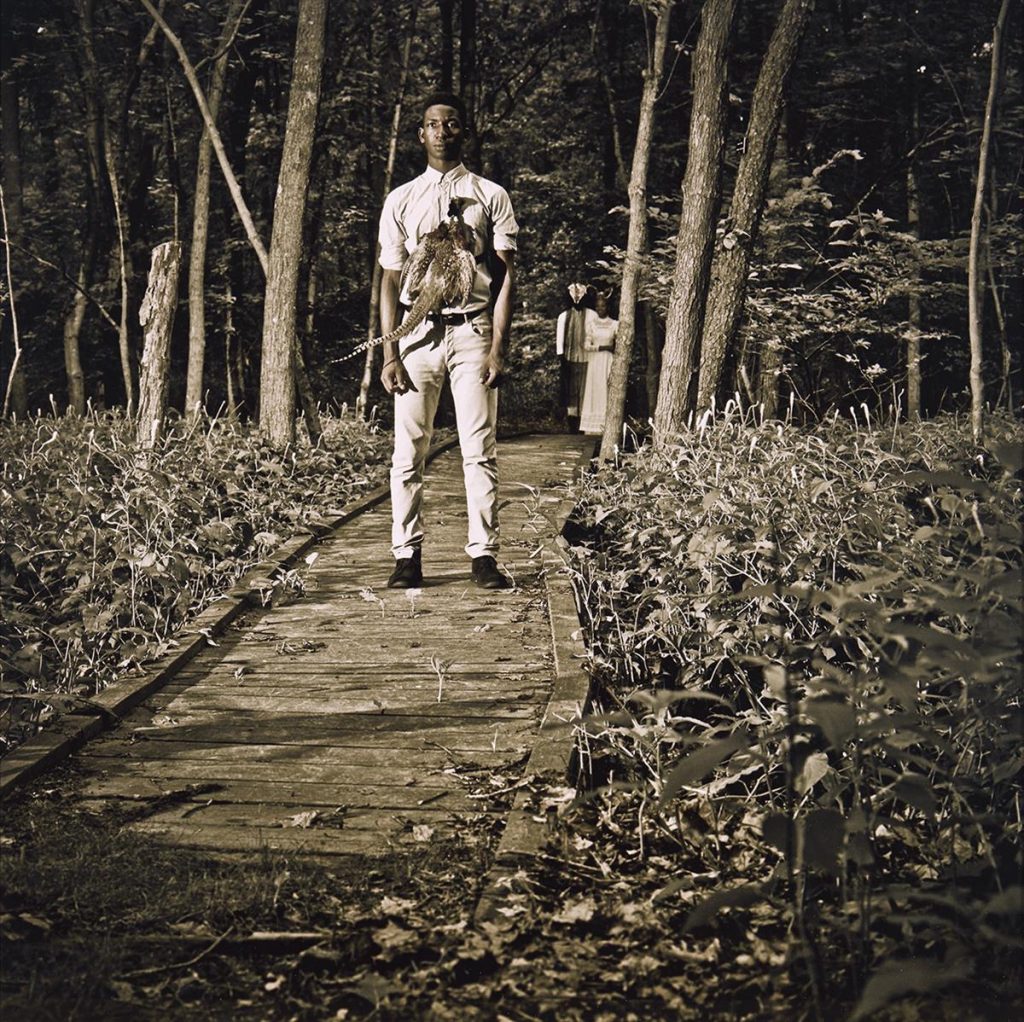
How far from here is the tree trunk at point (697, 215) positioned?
11.3 m

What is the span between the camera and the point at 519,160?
30.2 metres

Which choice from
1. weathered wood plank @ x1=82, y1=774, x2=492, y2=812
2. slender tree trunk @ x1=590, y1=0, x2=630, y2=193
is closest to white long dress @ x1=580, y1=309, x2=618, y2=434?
slender tree trunk @ x1=590, y1=0, x2=630, y2=193

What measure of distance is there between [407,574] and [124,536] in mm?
2187

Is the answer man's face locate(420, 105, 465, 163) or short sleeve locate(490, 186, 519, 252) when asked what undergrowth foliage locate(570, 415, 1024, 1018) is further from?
man's face locate(420, 105, 465, 163)

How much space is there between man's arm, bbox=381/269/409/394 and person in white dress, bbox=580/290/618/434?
13.2 meters

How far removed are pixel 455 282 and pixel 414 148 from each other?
23.3m

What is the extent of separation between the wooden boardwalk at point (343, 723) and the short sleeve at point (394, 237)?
6.50 feet

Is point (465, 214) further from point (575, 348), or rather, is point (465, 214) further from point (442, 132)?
point (575, 348)

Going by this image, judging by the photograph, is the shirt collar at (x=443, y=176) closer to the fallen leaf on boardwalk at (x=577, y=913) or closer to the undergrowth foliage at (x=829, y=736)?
the undergrowth foliage at (x=829, y=736)

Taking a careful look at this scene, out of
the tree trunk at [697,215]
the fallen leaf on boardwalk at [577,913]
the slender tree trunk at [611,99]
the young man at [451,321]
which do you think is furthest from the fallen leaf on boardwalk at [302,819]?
the slender tree trunk at [611,99]

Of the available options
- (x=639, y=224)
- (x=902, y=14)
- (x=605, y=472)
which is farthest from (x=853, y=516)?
(x=902, y=14)

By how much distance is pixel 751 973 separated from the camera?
119 inches

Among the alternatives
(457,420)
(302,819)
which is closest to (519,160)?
(457,420)

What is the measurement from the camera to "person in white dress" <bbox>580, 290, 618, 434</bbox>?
2023cm
